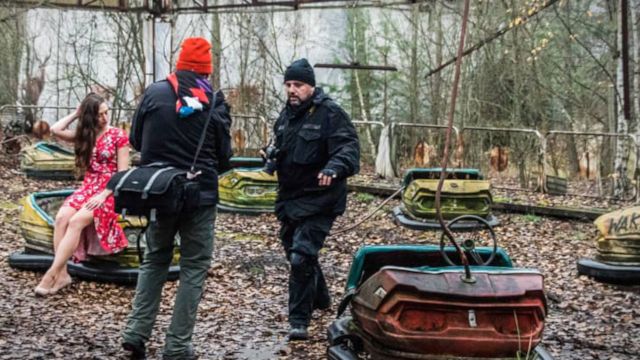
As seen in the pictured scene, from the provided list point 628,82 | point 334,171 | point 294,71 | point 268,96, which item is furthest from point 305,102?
point 268,96

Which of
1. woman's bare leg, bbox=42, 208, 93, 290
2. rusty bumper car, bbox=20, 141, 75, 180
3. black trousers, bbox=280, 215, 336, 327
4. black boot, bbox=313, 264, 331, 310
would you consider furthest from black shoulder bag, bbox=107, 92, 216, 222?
rusty bumper car, bbox=20, 141, 75, 180

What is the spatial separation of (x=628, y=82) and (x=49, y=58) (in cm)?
1855

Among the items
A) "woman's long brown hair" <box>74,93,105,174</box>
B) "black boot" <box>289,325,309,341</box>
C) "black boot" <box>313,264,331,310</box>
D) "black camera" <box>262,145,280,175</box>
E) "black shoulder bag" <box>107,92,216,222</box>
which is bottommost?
"black boot" <box>289,325,309,341</box>

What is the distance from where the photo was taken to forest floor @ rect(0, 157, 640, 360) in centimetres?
561

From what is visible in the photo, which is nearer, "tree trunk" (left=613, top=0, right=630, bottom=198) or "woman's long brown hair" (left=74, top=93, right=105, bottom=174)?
"woman's long brown hair" (left=74, top=93, right=105, bottom=174)

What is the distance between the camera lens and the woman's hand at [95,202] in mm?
5984

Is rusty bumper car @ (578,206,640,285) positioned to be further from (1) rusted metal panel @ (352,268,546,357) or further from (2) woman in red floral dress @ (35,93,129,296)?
(2) woman in red floral dress @ (35,93,129,296)

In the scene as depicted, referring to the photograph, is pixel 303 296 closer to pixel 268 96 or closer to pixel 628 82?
pixel 628 82

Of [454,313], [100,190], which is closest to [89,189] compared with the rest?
[100,190]

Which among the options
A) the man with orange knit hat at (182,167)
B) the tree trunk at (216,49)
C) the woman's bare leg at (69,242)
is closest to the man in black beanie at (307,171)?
the man with orange knit hat at (182,167)

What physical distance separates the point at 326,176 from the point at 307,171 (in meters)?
0.34

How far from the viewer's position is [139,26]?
71.6 ft

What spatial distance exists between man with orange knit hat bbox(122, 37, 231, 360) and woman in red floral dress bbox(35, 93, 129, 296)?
1803mm

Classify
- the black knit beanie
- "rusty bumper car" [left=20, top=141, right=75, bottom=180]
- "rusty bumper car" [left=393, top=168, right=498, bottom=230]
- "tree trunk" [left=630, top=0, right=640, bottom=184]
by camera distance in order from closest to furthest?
the black knit beanie
"rusty bumper car" [left=393, top=168, right=498, bottom=230]
"tree trunk" [left=630, top=0, right=640, bottom=184]
"rusty bumper car" [left=20, top=141, right=75, bottom=180]
